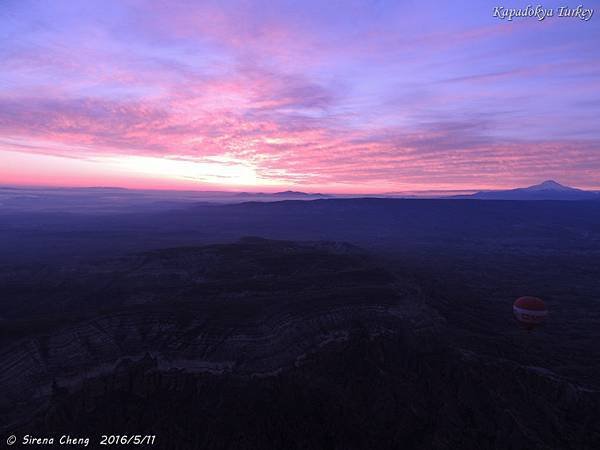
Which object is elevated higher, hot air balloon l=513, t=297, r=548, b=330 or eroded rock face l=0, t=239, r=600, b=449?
hot air balloon l=513, t=297, r=548, b=330

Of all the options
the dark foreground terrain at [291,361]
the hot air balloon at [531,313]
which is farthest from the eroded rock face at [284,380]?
the hot air balloon at [531,313]

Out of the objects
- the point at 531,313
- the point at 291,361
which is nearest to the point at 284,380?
the point at 291,361

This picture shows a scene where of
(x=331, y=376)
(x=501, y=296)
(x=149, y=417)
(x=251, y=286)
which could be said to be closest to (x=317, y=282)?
(x=251, y=286)

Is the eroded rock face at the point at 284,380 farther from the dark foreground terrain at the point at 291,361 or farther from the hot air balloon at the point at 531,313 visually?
the hot air balloon at the point at 531,313

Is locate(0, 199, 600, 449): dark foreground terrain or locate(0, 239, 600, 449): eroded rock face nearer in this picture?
locate(0, 239, 600, 449): eroded rock face

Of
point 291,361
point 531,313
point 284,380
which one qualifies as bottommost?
point 284,380

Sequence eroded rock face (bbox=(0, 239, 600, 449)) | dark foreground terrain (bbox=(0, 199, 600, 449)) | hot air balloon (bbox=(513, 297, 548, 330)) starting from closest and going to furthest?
1. eroded rock face (bbox=(0, 239, 600, 449))
2. dark foreground terrain (bbox=(0, 199, 600, 449))
3. hot air balloon (bbox=(513, 297, 548, 330))

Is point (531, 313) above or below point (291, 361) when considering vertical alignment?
above

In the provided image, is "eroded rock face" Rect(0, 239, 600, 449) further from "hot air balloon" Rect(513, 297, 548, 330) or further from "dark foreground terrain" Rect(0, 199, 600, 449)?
"hot air balloon" Rect(513, 297, 548, 330)

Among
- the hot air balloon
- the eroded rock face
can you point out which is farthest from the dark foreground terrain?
the hot air balloon

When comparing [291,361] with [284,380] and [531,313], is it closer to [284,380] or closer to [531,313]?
[284,380]
